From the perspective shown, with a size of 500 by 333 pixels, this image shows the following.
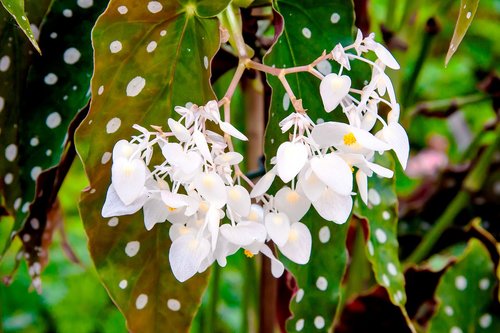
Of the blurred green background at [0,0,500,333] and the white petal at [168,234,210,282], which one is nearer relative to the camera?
the white petal at [168,234,210,282]

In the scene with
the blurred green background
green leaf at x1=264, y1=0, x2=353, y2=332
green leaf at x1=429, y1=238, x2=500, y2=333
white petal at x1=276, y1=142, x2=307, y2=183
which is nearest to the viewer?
white petal at x1=276, y1=142, x2=307, y2=183

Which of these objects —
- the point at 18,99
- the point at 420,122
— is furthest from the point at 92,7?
the point at 420,122

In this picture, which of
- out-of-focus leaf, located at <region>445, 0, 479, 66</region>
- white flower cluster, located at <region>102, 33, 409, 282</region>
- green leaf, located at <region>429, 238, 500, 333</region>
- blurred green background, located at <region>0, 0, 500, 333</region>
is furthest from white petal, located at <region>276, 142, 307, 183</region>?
blurred green background, located at <region>0, 0, 500, 333</region>

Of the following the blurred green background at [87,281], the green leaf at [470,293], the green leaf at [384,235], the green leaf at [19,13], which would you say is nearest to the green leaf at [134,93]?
the green leaf at [19,13]

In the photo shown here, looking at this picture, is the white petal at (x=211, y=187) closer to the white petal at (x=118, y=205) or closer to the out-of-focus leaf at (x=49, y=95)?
the white petal at (x=118, y=205)

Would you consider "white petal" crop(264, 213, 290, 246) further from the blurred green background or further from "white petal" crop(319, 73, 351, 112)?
the blurred green background

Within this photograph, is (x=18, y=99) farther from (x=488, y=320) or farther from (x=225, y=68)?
(x=488, y=320)
